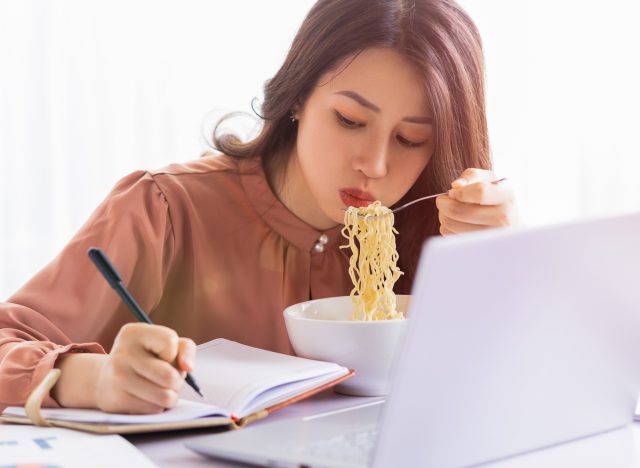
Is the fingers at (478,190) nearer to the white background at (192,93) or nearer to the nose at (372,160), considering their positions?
the nose at (372,160)

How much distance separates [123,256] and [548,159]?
115 inches

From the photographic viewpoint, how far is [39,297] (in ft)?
4.79

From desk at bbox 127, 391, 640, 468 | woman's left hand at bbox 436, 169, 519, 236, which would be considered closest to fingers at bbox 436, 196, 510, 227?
woman's left hand at bbox 436, 169, 519, 236

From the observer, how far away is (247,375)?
1213 millimetres

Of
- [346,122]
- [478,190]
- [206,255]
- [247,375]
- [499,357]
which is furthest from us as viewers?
[206,255]

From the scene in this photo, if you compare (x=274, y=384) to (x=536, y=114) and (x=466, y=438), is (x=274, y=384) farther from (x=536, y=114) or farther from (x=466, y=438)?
(x=536, y=114)

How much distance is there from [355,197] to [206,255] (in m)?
0.31

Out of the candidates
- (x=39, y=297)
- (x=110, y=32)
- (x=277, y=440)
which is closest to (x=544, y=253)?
(x=277, y=440)

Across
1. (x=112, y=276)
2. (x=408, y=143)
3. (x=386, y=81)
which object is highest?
(x=386, y=81)

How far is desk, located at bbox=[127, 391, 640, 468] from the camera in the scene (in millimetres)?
1003

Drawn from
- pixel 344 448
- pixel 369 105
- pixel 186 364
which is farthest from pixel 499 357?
pixel 369 105

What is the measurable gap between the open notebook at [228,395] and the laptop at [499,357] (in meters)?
0.05

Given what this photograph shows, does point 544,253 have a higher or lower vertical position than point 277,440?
higher

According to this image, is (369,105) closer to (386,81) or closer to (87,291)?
(386,81)
